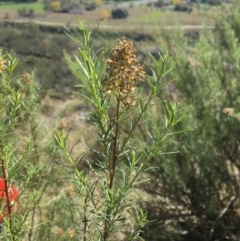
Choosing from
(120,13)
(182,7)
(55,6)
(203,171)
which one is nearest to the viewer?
(203,171)

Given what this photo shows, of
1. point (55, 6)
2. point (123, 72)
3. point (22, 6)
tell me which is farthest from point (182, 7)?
point (123, 72)

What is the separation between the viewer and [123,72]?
1.50 metres

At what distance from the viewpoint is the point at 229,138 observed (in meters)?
4.79

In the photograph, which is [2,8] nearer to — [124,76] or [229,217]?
[229,217]

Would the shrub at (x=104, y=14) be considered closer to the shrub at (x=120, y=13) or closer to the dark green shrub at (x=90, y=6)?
the shrub at (x=120, y=13)

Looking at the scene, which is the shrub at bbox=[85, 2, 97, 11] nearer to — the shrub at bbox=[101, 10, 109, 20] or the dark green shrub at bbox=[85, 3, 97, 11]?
the dark green shrub at bbox=[85, 3, 97, 11]

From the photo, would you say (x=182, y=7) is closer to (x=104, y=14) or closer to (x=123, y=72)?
(x=104, y=14)

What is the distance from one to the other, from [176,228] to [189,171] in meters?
0.69

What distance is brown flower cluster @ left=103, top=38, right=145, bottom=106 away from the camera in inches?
58.5

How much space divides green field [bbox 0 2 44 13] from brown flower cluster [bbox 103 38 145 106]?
20830 millimetres

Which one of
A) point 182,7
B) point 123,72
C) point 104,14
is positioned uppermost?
point 123,72

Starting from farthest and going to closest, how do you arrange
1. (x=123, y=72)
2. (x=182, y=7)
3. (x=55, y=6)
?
(x=55, y=6)
(x=182, y=7)
(x=123, y=72)

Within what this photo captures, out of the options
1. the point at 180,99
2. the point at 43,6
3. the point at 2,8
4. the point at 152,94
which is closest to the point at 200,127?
the point at 180,99

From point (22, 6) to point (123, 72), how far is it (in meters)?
22.1
